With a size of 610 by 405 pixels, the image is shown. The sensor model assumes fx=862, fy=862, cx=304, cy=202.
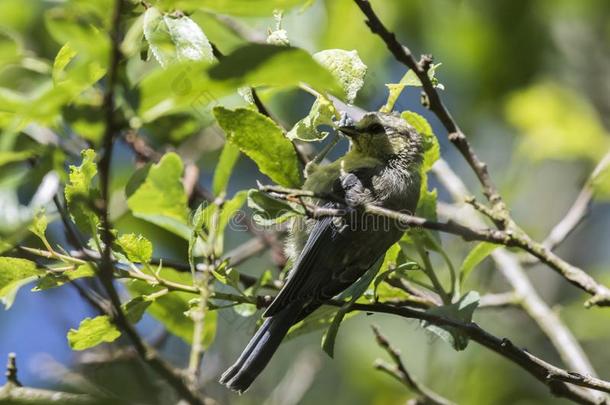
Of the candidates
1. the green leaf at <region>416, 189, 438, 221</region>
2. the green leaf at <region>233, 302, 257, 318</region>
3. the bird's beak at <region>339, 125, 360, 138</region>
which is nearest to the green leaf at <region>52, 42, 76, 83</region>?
the green leaf at <region>233, 302, 257, 318</region>

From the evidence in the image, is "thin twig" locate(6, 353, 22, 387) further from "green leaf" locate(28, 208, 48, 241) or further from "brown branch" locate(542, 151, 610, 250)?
"brown branch" locate(542, 151, 610, 250)

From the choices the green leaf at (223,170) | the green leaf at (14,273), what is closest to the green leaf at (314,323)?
the green leaf at (223,170)

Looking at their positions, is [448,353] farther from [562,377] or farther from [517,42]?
[562,377]

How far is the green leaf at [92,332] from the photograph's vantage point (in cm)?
233

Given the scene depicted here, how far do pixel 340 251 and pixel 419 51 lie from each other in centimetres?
215

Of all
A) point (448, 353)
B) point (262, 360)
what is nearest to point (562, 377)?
point (262, 360)

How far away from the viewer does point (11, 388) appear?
7.04 ft

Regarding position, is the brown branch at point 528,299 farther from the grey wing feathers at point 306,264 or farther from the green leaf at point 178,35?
the green leaf at point 178,35

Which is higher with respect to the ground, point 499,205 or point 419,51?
point 419,51

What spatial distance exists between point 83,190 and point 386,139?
1.69m

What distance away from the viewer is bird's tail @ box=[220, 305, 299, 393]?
275cm

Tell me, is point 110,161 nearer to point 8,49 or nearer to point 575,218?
point 8,49

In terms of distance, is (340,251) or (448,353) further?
(448,353)

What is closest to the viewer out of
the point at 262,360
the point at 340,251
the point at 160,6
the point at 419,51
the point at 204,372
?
the point at 160,6
